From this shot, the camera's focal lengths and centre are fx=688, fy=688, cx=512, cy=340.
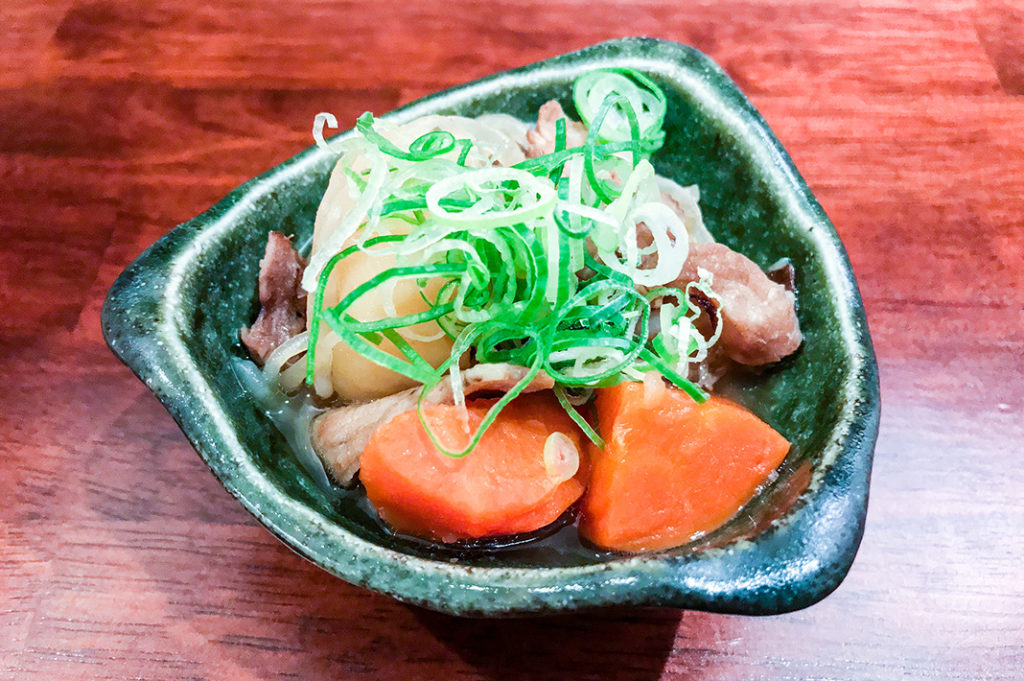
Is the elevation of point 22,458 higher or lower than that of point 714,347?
lower

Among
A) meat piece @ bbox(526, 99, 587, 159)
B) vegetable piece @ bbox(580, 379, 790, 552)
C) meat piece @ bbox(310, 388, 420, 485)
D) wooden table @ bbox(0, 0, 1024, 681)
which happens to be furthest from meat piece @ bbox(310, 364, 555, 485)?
meat piece @ bbox(526, 99, 587, 159)

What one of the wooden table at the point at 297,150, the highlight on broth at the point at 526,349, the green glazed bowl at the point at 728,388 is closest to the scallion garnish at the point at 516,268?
the highlight on broth at the point at 526,349

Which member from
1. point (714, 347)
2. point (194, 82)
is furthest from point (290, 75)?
point (714, 347)

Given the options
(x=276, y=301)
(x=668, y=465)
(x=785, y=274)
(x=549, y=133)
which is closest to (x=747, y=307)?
(x=785, y=274)

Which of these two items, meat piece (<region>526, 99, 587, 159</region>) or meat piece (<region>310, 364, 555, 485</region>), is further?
meat piece (<region>526, 99, 587, 159</region>)

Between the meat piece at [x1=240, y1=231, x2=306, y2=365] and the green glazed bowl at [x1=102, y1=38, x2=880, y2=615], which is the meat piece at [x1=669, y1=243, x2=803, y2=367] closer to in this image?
the green glazed bowl at [x1=102, y1=38, x2=880, y2=615]

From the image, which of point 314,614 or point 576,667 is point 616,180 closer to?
point 576,667

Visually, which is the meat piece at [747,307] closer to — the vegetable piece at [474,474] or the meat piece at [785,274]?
the meat piece at [785,274]
